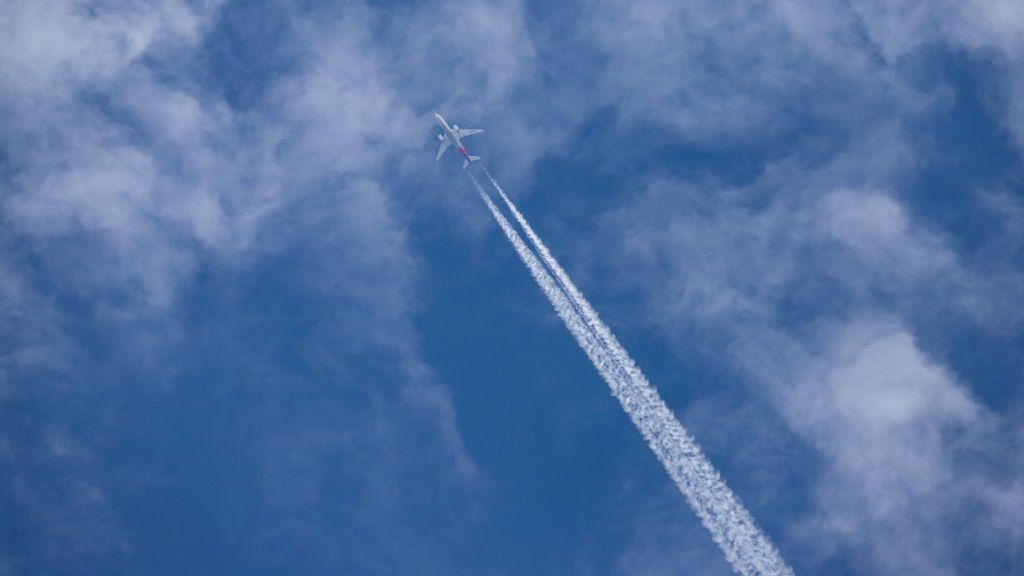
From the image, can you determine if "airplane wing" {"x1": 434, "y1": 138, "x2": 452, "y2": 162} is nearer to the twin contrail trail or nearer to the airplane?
the airplane

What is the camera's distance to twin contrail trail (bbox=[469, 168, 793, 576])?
4104 inches

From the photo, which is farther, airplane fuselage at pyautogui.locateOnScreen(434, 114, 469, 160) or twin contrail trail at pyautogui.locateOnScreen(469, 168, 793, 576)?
airplane fuselage at pyautogui.locateOnScreen(434, 114, 469, 160)

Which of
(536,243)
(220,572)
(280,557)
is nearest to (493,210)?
(536,243)

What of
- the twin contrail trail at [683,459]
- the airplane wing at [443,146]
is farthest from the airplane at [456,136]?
the twin contrail trail at [683,459]

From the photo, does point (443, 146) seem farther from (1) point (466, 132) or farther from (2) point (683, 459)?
(2) point (683, 459)

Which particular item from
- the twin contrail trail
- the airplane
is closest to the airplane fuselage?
the airplane

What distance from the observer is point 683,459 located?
357 feet

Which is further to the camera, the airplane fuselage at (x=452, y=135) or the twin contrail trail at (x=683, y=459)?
the airplane fuselage at (x=452, y=135)

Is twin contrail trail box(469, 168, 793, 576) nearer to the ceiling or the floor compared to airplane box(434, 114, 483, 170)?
nearer to the floor

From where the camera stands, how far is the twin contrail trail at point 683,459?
104250 millimetres

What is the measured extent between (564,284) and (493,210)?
782 inches

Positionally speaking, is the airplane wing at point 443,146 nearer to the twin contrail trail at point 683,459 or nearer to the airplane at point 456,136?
the airplane at point 456,136

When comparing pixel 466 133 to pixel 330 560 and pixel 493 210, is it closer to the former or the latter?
pixel 493 210

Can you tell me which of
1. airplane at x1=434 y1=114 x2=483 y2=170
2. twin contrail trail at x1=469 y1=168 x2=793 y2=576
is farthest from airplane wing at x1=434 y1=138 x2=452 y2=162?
twin contrail trail at x1=469 y1=168 x2=793 y2=576
